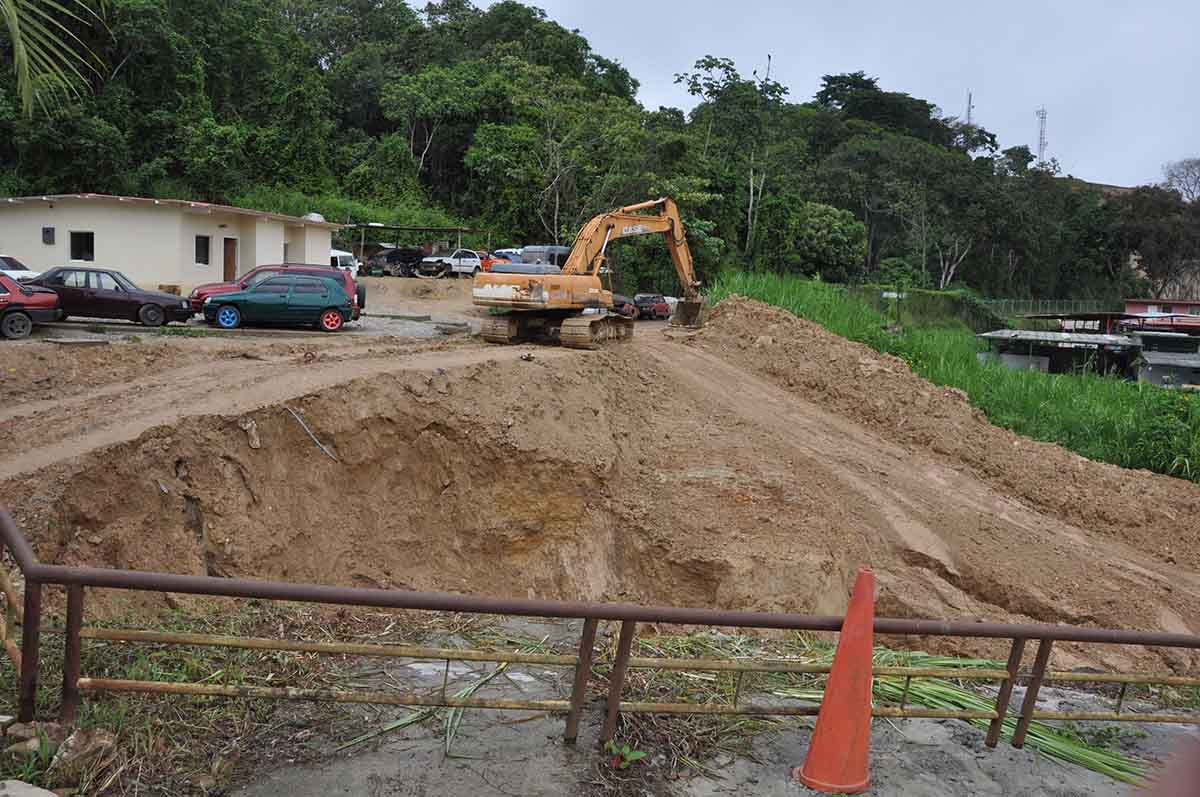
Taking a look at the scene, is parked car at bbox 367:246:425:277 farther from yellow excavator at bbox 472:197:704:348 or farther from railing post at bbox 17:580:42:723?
railing post at bbox 17:580:42:723

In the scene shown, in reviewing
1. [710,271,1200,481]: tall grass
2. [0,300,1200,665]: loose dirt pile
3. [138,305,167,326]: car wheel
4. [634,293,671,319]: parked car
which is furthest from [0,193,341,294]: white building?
[710,271,1200,481]: tall grass

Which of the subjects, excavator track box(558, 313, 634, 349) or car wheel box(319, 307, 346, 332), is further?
car wheel box(319, 307, 346, 332)

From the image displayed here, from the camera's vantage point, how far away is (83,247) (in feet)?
92.9

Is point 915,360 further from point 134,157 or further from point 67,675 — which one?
point 134,157

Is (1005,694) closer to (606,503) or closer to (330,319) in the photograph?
(606,503)

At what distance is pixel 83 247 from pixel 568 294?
18084 millimetres

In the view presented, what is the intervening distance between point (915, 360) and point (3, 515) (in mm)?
17570

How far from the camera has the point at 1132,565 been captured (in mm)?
13758

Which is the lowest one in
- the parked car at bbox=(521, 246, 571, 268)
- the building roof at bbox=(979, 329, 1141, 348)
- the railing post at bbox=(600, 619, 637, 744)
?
the railing post at bbox=(600, 619, 637, 744)

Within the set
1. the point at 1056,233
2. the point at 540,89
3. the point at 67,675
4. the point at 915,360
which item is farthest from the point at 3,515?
the point at 1056,233

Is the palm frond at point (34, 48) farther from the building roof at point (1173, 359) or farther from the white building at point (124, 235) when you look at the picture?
the building roof at point (1173, 359)

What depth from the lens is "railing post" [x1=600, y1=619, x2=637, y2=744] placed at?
4469 millimetres

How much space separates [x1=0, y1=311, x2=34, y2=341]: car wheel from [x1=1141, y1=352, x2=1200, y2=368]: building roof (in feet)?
81.0

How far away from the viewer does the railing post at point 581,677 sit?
175 inches
